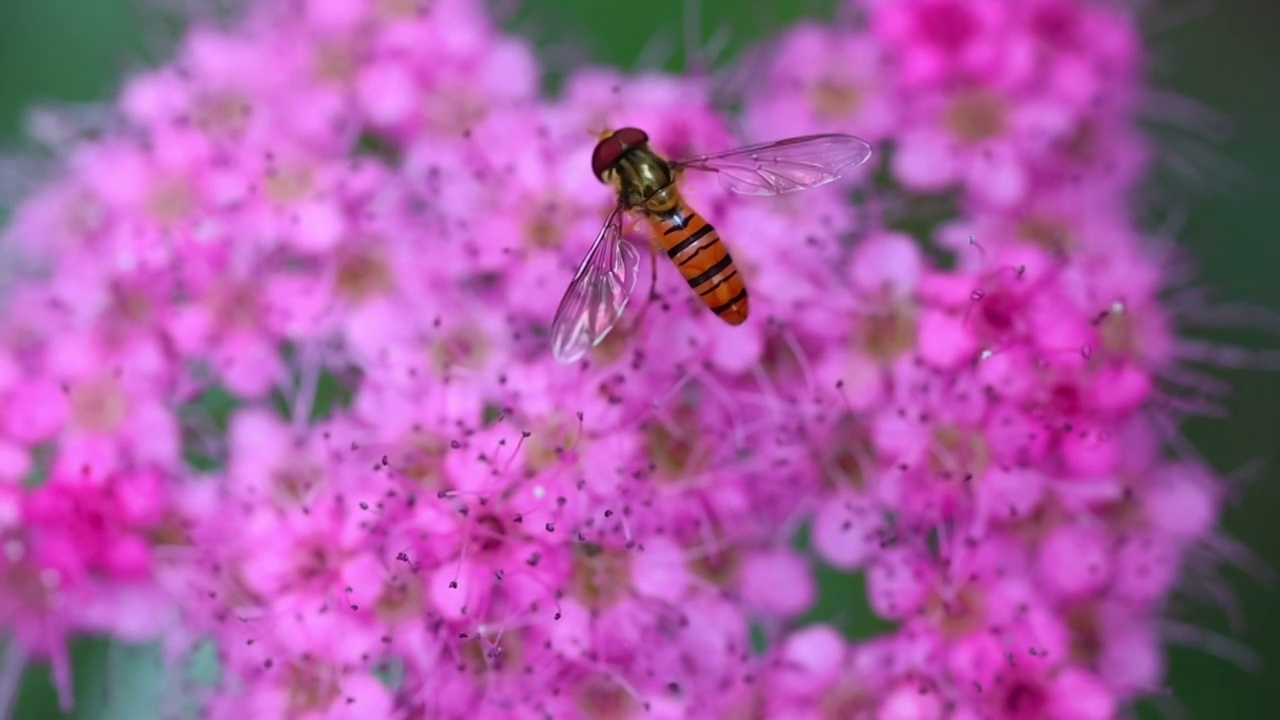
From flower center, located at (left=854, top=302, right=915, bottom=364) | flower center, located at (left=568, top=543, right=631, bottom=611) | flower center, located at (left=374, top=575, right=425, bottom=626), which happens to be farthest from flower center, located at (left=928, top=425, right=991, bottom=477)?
flower center, located at (left=374, top=575, right=425, bottom=626)

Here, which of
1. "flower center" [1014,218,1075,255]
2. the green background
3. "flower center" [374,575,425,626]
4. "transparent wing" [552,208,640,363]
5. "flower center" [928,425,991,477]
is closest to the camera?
"transparent wing" [552,208,640,363]

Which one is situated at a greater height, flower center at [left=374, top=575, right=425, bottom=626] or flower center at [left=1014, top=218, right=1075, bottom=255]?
flower center at [left=374, top=575, right=425, bottom=626]

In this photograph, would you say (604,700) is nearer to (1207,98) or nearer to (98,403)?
(98,403)

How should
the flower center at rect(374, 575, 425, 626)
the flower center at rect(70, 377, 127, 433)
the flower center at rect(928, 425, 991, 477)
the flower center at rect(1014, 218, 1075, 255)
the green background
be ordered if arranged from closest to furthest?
1. the flower center at rect(374, 575, 425, 626)
2. the flower center at rect(928, 425, 991, 477)
3. the flower center at rect(70, 377, 127, 433)
4. the flower center at rect(1014, 218, 1075, 255)
5. the green background

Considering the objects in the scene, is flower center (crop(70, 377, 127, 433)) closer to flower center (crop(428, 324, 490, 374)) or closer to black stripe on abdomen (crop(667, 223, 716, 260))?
flower center (crop(428, 324, 490, 374))

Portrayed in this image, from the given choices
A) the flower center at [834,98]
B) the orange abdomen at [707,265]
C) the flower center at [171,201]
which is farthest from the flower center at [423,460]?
the flower center at [834,98]

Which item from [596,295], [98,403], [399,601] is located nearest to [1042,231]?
[596,295]

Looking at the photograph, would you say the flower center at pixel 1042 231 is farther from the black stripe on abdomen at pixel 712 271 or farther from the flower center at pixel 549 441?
the flower center at pixel 549 441

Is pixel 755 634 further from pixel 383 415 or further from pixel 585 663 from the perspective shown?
pixel 383 415
